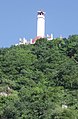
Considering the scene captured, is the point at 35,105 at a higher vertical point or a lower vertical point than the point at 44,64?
lower

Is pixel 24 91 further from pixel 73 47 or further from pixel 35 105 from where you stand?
pixel 73 47

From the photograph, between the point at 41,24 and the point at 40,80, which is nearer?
the point at 40,80

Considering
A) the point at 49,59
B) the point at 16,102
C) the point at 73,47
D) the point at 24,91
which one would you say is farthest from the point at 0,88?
the point at 73,47

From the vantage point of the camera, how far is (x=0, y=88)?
54.9 meters

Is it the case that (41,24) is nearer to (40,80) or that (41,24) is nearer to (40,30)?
(40,30)

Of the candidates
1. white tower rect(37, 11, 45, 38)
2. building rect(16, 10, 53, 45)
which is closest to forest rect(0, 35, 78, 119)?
building rect(16, 10, 53, 45)

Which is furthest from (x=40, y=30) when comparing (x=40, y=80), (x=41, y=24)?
(x=40, y=80)

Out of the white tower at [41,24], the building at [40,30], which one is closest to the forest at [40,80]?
the building at [40,30]

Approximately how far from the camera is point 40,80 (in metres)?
58.9

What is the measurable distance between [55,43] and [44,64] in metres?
8.16

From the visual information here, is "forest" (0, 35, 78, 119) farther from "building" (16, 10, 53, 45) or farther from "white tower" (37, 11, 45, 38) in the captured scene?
"white tower" (37, 11, 45, 38)

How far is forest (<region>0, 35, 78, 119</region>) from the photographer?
46281 mm

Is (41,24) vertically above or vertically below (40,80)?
above

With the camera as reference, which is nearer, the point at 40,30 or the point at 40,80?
the point at 40,80
